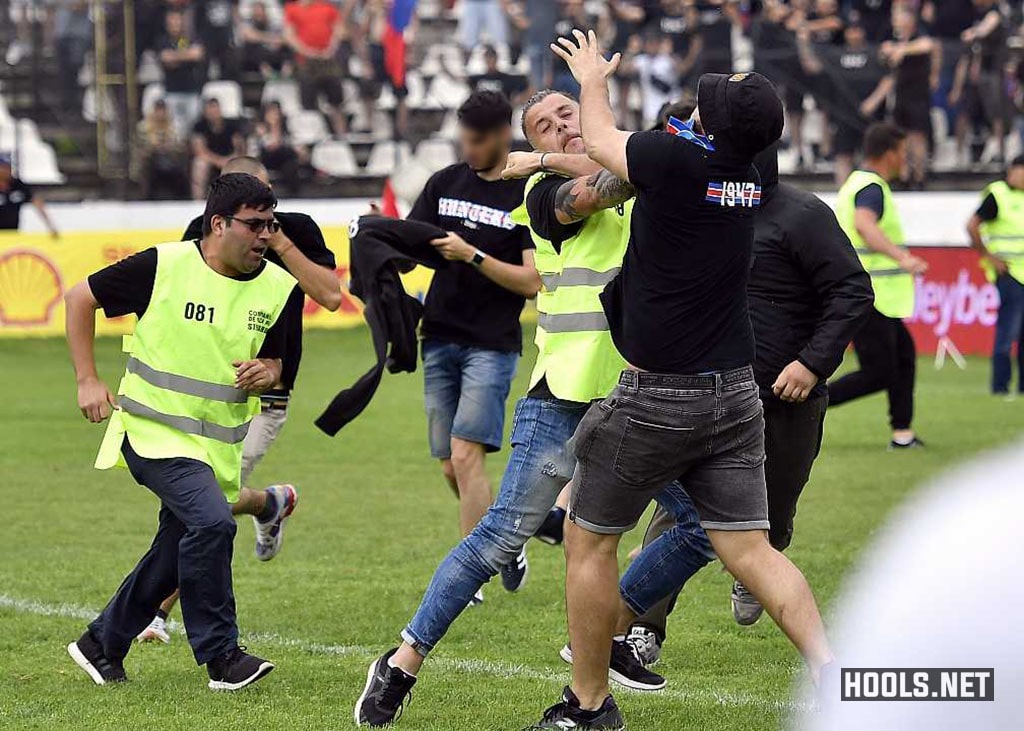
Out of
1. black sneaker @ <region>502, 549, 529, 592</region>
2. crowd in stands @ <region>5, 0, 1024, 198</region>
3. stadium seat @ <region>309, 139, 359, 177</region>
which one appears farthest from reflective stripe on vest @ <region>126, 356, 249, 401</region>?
stadium seat @ <region>309, 139, 359, 177</region>

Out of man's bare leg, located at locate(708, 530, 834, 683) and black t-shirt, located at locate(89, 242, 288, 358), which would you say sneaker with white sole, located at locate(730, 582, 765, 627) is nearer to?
man's bare leg, located at locate(708, 530, 834, 683)

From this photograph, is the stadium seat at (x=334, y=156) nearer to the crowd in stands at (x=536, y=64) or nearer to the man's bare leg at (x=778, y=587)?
the crowd in stands at (x=536, y=64)

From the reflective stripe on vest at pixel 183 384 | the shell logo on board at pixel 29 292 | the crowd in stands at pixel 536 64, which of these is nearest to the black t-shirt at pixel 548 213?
the reflective stripe on vest at pixel 183 384

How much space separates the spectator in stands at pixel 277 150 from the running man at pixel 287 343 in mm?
14405

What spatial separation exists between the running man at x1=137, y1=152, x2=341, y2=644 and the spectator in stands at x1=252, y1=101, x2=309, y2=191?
14405mm

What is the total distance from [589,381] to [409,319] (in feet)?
2.24

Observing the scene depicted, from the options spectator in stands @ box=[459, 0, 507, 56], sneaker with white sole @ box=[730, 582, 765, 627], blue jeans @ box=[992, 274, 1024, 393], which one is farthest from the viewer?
spectator in stands @ box=[459, 0, 507, 56]

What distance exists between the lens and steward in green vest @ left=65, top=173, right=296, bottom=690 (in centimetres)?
604

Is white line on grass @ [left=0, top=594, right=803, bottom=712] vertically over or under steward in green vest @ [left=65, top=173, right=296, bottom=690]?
under

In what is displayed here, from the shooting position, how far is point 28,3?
75.9 ft

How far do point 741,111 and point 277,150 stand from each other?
1802 centimetres

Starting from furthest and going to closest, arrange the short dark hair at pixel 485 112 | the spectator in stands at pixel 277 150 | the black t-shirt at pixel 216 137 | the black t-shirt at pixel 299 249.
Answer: the spectator in stands at pixel 277 150, the black t-shirt at pixel 216 137, the short dark hair at pixel 485 112, the black t-shirt at pixel 299 249

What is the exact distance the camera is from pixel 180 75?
22.8 metres

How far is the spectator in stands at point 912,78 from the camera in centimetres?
2105
